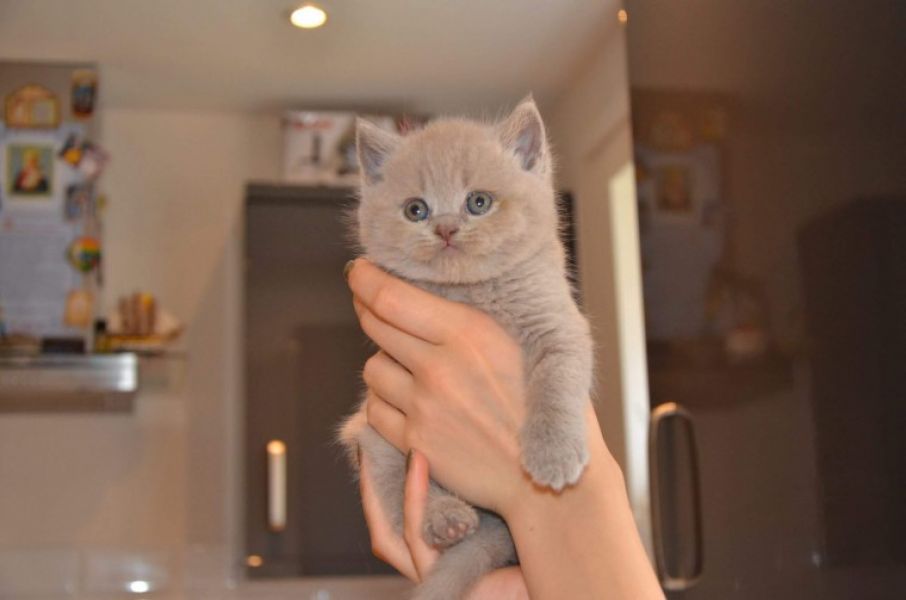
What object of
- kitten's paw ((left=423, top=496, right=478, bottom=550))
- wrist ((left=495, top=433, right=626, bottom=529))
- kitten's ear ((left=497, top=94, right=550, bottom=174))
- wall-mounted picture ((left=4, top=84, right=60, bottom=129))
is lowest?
kitten's paw ((left=423, top=496, right=478, bottom=550))

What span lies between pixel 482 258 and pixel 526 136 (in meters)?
0.17

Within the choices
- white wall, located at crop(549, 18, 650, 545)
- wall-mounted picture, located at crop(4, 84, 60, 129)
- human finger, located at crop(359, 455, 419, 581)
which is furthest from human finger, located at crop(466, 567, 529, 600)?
wall-mounted picture, located at crop(4, 84, 60, 129)

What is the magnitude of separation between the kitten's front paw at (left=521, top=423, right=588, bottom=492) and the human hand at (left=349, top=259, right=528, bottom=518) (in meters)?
0.03

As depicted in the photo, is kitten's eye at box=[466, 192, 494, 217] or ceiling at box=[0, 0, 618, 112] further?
ceiling at box=[0, 0, 618, 112]

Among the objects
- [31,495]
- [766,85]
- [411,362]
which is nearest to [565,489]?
[411,362]

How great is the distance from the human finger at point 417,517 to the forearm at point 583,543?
9 cm

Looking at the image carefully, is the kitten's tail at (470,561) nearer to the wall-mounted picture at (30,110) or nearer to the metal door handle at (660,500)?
the metal door handle at (660,500)

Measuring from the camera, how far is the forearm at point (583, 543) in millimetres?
858

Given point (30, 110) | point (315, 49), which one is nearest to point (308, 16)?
point (315, 49)

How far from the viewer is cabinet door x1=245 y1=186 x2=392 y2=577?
2.57m

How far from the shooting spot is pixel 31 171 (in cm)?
264

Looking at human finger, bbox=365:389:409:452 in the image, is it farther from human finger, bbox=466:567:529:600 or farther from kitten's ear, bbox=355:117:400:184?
kitten's ear, bbox=355:117:400:184

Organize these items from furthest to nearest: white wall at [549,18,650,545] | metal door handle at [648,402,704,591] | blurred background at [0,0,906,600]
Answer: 1. white wall at [549,18,650,545]
2. metal door handle at [648,402,704,591]
3. blurred background at [0,0,906,600]

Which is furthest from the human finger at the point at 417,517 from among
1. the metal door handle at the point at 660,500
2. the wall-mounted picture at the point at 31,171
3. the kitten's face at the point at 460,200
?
the wall-mounted picture at the point at 31,171
